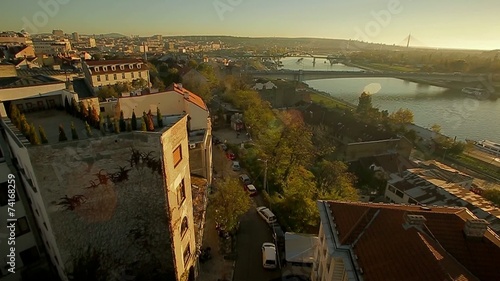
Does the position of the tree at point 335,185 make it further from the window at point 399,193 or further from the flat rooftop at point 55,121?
the flat rooftop at point 55,121

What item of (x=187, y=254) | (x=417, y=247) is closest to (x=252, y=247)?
(x=187, y=254)

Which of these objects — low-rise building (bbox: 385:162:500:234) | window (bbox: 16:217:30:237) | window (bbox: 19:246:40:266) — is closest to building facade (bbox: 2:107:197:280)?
window (bbox: 16:217:30:237)

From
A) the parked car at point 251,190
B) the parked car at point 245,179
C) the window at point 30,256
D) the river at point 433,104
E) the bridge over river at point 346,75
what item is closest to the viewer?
the window at point 30,256

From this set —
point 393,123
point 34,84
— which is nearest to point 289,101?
point 393,123

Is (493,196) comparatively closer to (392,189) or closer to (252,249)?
(392,189)

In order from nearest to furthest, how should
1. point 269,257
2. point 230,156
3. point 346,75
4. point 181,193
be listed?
point 181,193 → point 269,257 → point 230,156 → point 346,75

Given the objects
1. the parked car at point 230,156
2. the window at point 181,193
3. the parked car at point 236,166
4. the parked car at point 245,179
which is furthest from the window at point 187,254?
the parked car at point 230,156

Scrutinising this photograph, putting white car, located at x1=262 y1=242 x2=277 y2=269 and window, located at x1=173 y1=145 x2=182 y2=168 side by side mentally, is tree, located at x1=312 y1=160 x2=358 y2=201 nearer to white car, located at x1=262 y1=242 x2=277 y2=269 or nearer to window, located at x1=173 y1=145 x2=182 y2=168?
white car, located at x1=262 y1=242 x2=277 y2=269
